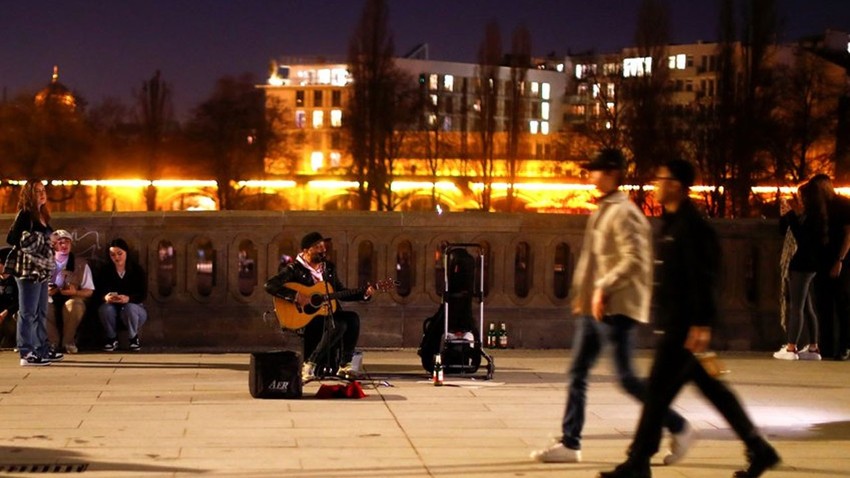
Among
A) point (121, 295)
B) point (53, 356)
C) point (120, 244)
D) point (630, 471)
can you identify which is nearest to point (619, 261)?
point (630, 471)

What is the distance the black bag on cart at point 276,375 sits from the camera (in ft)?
39.2

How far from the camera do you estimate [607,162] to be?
9055 mm

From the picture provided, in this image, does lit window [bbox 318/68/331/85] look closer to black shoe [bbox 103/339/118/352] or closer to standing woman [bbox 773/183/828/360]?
black shoe [bbox 103/339/118/352]

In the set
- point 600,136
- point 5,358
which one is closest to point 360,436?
point 5,358

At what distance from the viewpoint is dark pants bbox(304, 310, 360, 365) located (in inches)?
520

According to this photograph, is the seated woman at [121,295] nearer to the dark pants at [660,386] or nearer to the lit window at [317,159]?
the dark pants at [660,386]

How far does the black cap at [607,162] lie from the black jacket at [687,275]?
29.3 inches

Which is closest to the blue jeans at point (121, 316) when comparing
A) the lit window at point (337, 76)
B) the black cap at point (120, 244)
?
the black cap at point (120, 244)

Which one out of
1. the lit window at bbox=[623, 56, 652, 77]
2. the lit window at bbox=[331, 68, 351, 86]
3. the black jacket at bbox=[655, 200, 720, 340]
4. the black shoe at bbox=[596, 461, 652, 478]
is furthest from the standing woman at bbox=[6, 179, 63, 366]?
the lit window at bbox=[331, 68, 351, 86]

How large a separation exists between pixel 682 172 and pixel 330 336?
5.33 metres

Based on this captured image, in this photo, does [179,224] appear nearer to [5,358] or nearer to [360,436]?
[5,358]

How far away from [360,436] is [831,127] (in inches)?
2529

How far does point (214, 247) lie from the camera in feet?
53.2

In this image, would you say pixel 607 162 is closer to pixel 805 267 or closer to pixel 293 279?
pixel 293 279
